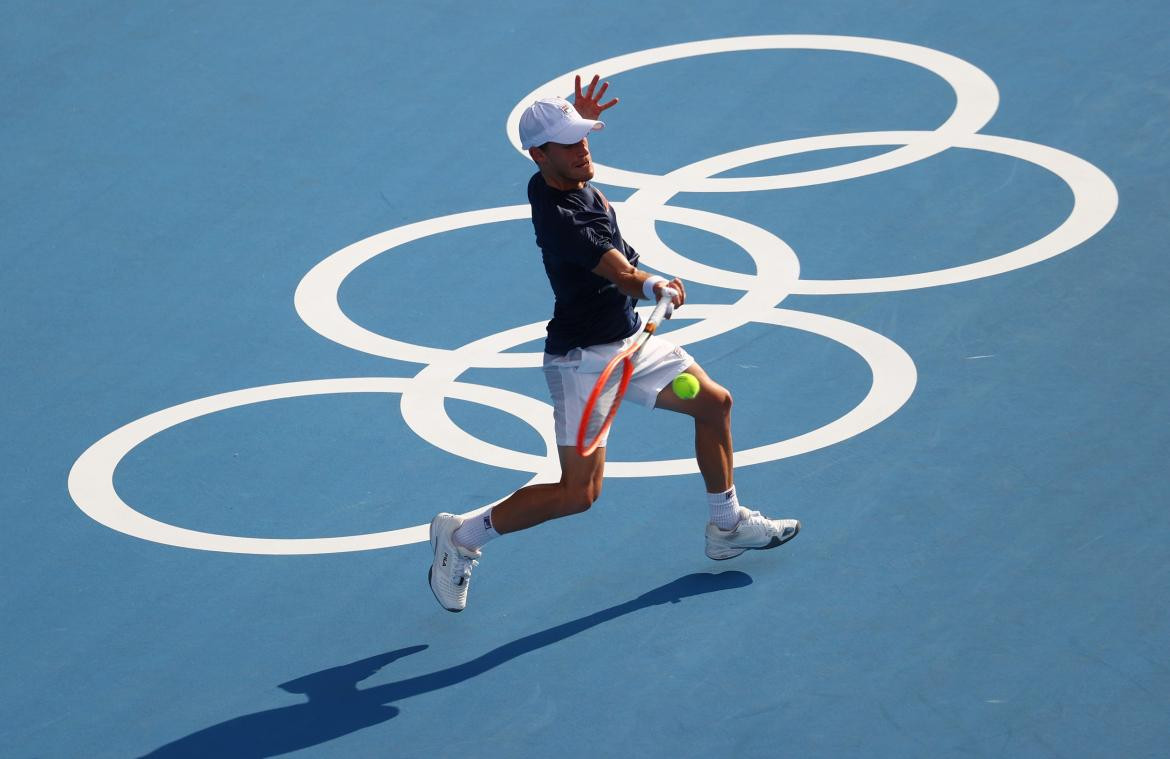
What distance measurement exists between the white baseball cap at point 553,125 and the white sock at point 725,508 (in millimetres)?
1751

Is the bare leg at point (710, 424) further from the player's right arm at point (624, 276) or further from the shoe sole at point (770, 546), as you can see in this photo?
the player's right arm at point (624, 276)

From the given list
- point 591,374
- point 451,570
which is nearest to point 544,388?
point 591,374

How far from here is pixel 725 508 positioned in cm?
748

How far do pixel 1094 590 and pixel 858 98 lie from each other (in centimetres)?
556

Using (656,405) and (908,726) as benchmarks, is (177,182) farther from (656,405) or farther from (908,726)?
(908,726)

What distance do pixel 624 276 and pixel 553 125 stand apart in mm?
717

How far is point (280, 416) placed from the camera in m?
9.09

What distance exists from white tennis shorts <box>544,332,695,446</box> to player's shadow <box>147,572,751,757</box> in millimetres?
821

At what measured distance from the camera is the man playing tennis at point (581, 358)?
7.00m

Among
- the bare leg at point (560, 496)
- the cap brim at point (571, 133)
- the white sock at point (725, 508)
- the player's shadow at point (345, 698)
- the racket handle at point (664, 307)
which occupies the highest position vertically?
the cap brim at point (571, 133)

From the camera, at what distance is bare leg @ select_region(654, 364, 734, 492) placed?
24.2 feet

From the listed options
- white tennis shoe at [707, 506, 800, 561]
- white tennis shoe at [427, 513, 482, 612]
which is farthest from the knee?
white tennis shoe at [427, 513, 482, 612]

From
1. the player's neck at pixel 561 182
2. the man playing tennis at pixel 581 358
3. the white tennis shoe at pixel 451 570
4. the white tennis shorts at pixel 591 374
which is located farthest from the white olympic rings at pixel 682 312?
the player's neck at pixel 561 182

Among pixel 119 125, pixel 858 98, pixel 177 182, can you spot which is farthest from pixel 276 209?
pixel 858 98
